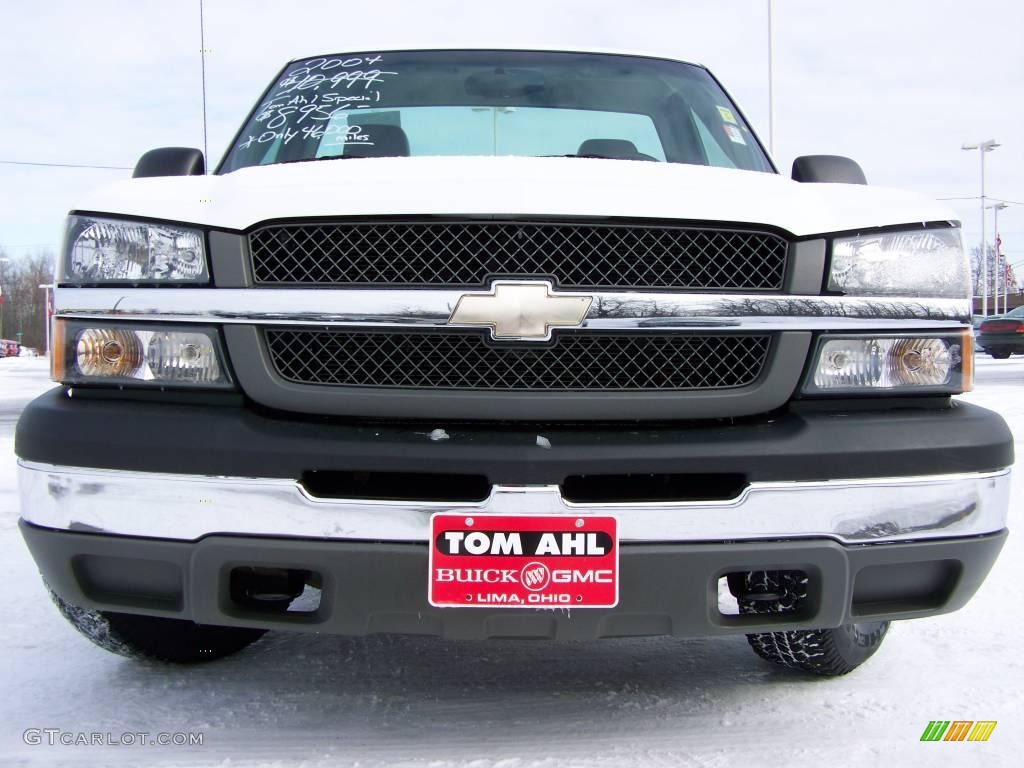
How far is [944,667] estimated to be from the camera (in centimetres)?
287

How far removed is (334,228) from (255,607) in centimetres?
83

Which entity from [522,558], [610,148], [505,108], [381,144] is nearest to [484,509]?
[522,558]

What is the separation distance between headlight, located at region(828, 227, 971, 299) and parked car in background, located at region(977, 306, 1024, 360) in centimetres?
2332

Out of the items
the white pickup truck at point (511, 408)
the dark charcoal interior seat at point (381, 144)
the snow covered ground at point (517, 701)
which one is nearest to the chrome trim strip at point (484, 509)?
the white pickup truck at point (511, 408)

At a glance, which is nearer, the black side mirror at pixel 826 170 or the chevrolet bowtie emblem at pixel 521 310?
the chevrolet bowtie emblem at pixel 521 310

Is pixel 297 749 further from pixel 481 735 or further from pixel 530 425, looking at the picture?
pixel 530 425

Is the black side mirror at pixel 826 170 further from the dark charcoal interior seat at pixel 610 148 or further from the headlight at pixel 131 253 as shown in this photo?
the headlight at pixel 131 253

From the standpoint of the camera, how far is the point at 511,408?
208 centimetres

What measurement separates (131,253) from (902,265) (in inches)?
67.9

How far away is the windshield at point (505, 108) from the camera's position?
3.31 m

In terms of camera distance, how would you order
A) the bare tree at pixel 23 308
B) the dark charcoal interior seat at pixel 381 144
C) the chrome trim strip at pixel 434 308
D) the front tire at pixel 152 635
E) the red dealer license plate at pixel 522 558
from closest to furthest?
the red dealer license plate at pixel 522 558 → the chrome trim strip at pixel 434 308 → the front tire at pixel 152 635 → the dark charcoal interior seat at pixel 381 144 → the bare tree at pixel 23 308

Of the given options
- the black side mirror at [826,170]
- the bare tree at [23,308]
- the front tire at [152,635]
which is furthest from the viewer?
the bare tree at [23,308]

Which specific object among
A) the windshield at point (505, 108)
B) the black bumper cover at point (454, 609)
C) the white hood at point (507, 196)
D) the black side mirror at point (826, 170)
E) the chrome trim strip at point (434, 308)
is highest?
the windshield at point (505, 108)

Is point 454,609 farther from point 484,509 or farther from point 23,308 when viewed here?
point 23,308
